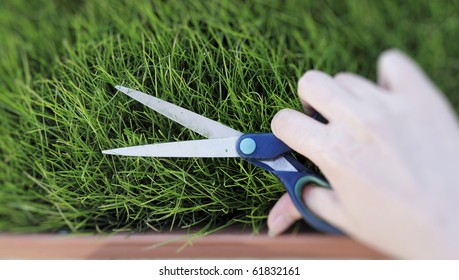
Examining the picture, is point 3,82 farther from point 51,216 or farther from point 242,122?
point 242,122

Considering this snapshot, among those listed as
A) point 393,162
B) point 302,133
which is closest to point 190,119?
point 302,133

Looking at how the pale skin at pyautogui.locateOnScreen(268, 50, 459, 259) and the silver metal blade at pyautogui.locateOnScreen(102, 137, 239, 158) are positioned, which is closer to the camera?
the pale skin at pyautogui.locateOnScreen(268, 50, 459, 259)

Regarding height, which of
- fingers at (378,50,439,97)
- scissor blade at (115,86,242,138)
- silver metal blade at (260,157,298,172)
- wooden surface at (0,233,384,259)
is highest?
scissor blade at (115,86,242,138)

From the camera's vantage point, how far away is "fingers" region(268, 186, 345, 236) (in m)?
0.50

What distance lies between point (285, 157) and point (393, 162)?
141mm

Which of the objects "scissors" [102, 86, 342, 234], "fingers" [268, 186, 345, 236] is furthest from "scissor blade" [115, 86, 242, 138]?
"fingers" [268, 186, 345, 236]

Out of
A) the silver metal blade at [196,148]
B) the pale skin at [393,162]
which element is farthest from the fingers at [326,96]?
the silver metal blade at [196,148]

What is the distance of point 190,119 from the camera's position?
580 mm

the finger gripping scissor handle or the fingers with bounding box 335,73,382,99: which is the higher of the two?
the fingers with bounding box 335,73,382,99

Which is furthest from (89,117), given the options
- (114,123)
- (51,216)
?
(51,216)

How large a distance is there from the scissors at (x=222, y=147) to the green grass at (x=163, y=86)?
24 mm

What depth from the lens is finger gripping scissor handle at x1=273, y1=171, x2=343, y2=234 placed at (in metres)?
0.52

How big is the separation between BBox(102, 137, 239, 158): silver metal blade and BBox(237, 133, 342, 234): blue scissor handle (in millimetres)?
13

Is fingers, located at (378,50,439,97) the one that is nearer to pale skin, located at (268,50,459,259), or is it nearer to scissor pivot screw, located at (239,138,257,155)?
pale skin, located at (268,50,459,259)
